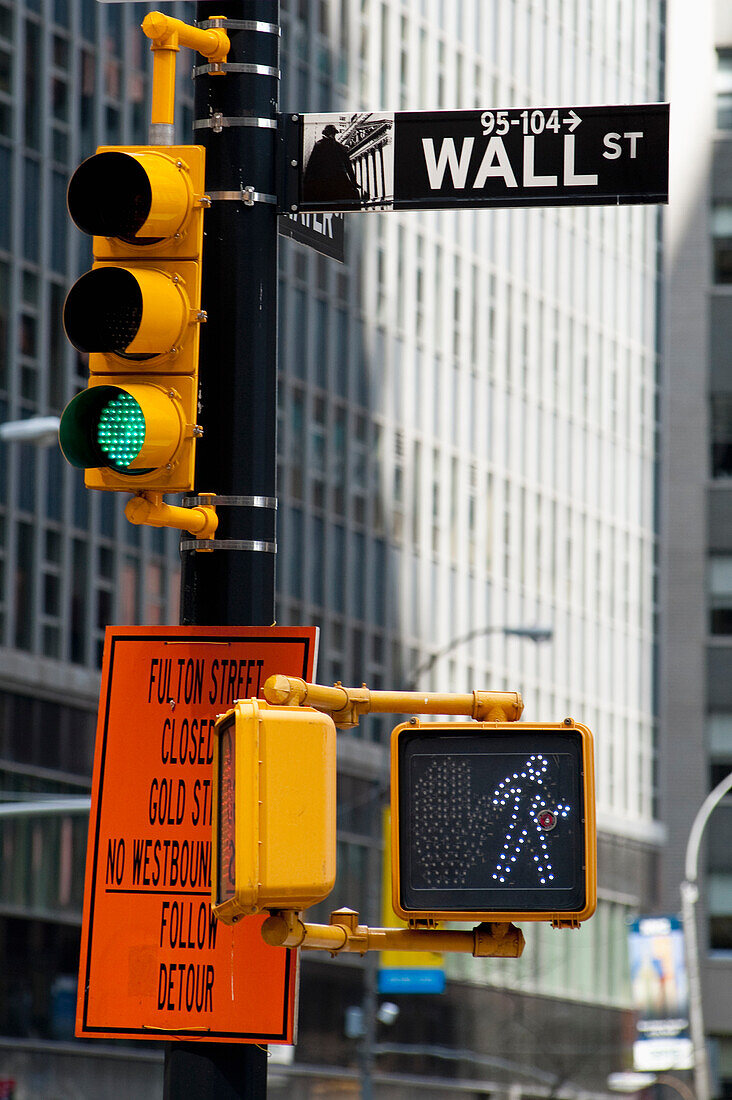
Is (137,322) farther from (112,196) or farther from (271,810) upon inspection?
(271,810)

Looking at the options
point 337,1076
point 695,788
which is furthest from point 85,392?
point 695,788

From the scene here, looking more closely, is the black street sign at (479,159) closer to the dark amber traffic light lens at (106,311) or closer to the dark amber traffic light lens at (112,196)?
the dark amber traffic light lens at (112,196)

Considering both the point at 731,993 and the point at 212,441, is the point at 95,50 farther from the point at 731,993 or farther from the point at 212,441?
the point at 212,441

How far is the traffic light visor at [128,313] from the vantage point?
18.1 ft

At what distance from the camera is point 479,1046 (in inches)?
2491

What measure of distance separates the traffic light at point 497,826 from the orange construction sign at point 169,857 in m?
0.62

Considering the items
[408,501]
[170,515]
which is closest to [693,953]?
[408,501]

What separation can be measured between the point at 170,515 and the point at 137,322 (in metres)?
0.52

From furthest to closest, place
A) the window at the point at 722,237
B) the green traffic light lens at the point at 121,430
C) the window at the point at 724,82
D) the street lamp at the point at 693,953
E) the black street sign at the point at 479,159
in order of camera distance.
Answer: the window at the point at 724,82
the window at the point at 722,237
the street lamp at the point at 693,953
the black street sign at the point at 479,159
the green traffic light lens at the point at 121,430

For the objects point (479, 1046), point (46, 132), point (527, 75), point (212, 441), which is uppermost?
point (527, 75)

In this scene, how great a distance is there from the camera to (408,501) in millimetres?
63719

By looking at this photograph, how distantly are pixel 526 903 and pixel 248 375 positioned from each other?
1804 mm

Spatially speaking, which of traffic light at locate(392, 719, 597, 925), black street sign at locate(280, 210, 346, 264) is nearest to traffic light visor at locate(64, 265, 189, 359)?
black street sign at locate(280, 210, 346, 264)

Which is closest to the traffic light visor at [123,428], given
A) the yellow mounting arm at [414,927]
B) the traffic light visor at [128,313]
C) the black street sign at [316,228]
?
the traffic light visor at [128,313]
